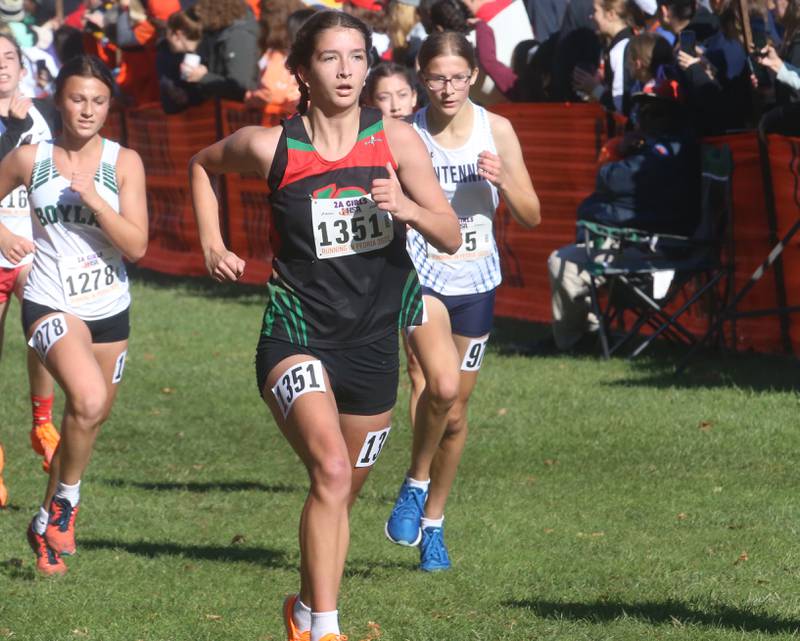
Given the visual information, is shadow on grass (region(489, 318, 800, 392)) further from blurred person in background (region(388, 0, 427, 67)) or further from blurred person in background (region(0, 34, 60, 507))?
blurred person in background (region(0, 34, 60, 507))

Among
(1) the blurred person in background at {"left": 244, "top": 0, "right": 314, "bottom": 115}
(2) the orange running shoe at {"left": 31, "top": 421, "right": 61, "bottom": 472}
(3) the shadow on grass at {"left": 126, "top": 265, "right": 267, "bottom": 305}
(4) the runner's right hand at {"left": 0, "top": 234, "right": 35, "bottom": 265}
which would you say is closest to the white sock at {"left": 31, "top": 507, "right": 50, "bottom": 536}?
(4) the runner's right hand at {"left": 0, "top": 234, "right": 35, "bottom": 265}

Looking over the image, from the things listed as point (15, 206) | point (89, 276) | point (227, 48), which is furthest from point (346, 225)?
→ point (227, 48)

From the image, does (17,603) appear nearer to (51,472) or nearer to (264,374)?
(51,472)

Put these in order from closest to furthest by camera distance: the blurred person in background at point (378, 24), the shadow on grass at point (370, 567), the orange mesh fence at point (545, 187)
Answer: the shadow on grass at point (370, 567) < the orange mesh fence at point (545, 187) < the blurred person in background at point (378, 24)

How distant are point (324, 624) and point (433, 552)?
1.86 meters

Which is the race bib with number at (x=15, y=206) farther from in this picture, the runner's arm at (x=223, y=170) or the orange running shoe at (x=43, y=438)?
the runner's arm at (x=223, y=170)

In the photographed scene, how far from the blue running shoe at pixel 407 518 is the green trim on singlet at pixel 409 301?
1.63 meters

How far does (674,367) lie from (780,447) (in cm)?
239

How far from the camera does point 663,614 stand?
585 cm

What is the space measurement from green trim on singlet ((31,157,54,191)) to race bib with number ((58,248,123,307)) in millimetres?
343

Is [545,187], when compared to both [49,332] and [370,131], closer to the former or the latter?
[49,332]

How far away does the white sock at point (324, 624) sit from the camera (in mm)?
4961

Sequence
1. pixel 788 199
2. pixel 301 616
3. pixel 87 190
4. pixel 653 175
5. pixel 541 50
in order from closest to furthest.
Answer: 1. pixel 301 616
2. pixel 87 190
3. pixel 788 199
4. pixel 653 175
5. pixel 541 50

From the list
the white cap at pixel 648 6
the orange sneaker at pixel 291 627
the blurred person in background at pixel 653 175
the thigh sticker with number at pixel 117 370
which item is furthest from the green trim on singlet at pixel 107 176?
the white cap at pixel 648 6
